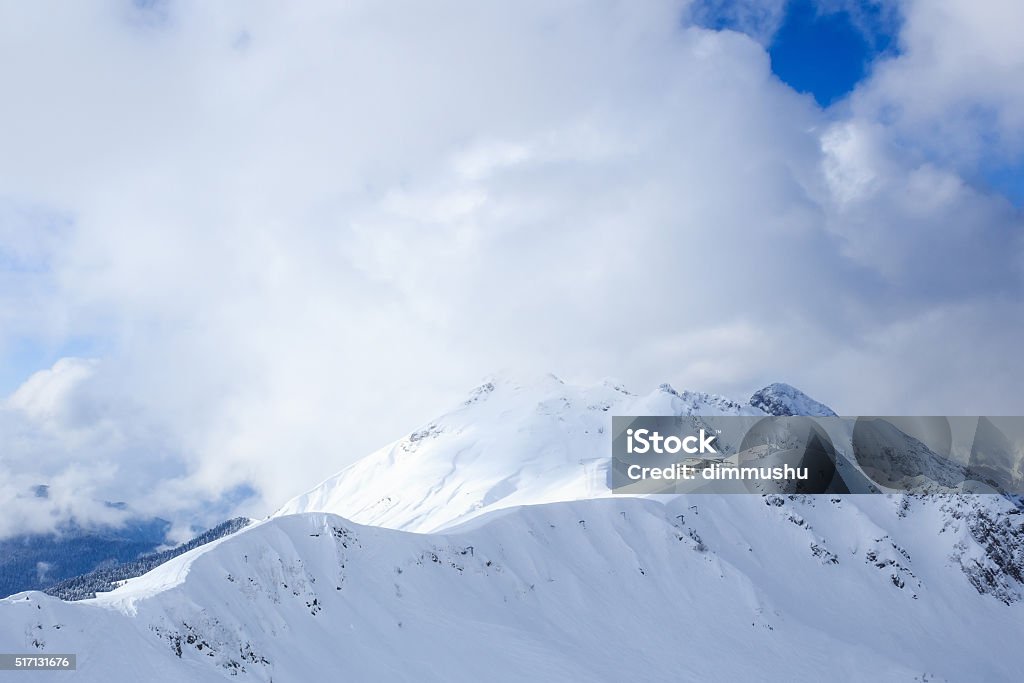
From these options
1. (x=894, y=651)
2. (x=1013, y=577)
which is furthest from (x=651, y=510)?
(x=1013, y=577)

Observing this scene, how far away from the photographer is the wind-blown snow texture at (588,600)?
47.9 metres

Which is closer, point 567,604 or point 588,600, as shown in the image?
point 567,604

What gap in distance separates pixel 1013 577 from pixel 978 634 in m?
17.3

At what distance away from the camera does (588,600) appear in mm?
72562

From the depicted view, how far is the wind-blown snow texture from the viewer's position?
157ft

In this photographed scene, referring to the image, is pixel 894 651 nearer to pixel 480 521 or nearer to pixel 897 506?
pixel 897 506
